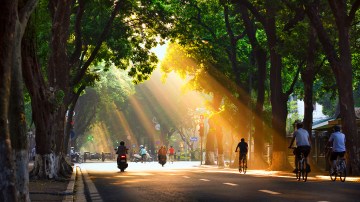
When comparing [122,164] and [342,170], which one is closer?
[342,170]

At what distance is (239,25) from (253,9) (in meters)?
9.35

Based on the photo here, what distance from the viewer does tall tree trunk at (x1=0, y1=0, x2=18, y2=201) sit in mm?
8883

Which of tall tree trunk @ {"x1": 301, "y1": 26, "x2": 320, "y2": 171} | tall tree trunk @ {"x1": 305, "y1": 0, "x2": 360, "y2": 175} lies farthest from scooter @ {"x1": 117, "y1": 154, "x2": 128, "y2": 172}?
A: tall tree trunk @ {"x1": 305, "y1": 0, "x2": 360, "y2": 175}

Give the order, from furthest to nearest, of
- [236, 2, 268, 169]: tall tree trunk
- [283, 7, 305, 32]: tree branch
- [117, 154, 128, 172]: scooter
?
[236, 2, 268, 169]: tall tree trunk, [117, 154, 128, 172]: scooter, [283, 7, 305, 32]: tree branch

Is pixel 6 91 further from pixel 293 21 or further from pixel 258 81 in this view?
pixel 258 81

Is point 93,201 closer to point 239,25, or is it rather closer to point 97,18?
point 97,18

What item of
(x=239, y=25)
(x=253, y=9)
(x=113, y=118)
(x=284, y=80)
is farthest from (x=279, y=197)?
(x=113, y=118)

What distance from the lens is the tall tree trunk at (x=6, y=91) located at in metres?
8.88

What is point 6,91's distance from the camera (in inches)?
351

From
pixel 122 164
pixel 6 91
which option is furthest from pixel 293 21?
pixel 6 91

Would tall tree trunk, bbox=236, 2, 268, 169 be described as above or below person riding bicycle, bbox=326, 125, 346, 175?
above

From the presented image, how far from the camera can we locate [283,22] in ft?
118

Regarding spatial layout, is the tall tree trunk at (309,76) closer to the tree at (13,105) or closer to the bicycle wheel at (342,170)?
the bicycle wheel at (342,170)

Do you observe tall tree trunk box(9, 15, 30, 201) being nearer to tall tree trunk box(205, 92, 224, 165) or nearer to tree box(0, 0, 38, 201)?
tree box(0, 0, 38, 201)
